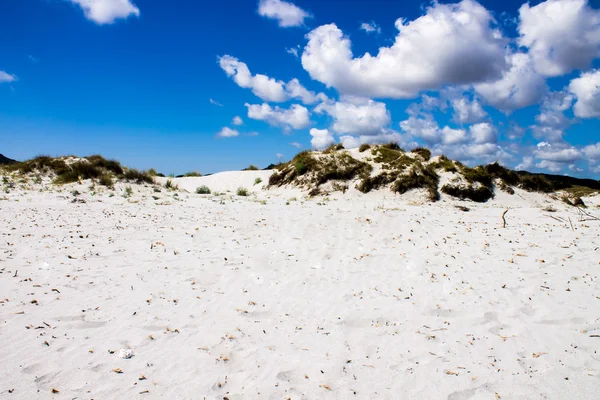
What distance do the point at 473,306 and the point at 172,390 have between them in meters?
3.84

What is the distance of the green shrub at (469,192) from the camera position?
46.0ft

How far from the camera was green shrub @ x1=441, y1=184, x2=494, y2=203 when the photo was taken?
14016 millimetres

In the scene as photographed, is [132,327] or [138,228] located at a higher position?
[138,228]

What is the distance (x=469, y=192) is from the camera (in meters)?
14.1

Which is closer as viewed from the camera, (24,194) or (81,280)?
(81,280)

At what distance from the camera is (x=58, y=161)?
1568cm

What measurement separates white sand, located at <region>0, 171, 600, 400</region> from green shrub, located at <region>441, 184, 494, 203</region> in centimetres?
522

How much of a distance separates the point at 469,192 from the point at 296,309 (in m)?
11.9

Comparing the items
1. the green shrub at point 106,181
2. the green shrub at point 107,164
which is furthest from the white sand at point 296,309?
the green shrub at point 107,164

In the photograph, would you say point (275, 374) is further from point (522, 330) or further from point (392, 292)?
point (522, 330)

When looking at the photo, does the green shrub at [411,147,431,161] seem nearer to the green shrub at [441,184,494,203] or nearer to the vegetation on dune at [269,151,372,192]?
the green shrub at [441,184,494,203]

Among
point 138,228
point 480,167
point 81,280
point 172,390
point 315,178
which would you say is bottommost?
point 172,390

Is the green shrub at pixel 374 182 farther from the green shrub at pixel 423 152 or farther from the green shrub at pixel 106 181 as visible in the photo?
the green shrub at pixel 106 181

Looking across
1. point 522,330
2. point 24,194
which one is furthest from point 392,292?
point 24,194
